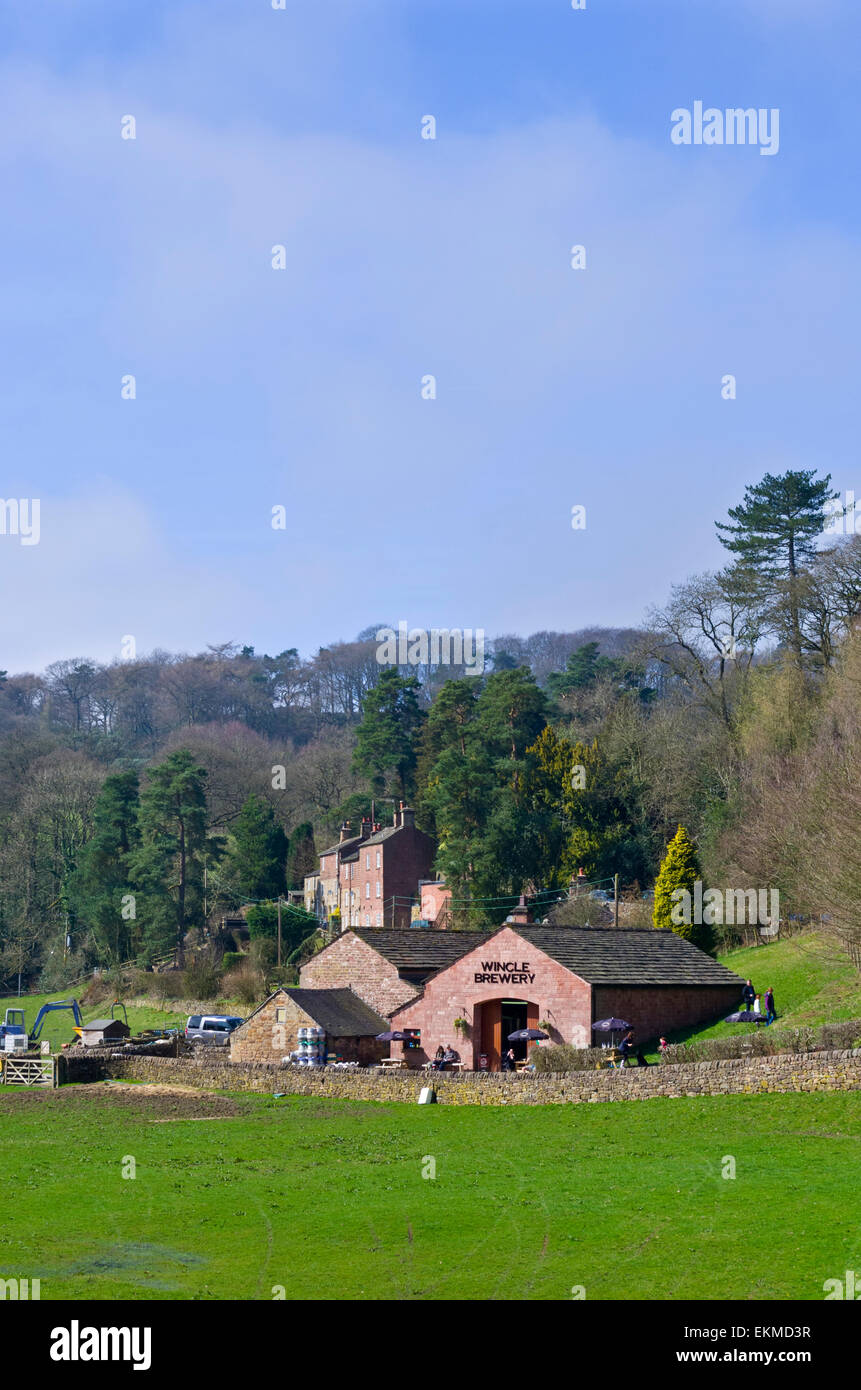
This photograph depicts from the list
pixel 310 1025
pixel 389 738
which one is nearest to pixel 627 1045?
pixel 310 1025

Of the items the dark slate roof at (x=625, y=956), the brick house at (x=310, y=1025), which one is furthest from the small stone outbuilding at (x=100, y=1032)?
the dark slate roof at (x=625, y=956)

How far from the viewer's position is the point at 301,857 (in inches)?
3816

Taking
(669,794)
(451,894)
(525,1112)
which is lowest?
(525,1112)

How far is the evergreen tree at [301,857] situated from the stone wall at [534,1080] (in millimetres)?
47547

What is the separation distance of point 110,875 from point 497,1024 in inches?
2006

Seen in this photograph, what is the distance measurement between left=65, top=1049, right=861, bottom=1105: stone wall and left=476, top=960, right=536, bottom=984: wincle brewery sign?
6.79 m

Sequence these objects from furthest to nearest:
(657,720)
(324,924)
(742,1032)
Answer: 1. (324,924)
2. (657,720)
3. (742,1032)

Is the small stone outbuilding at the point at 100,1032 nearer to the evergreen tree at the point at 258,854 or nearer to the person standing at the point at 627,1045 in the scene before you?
the person standing at the point at 627,1045

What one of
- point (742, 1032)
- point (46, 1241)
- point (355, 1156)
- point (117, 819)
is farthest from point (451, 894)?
point (46, 1241)

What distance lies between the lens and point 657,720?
77.2 m

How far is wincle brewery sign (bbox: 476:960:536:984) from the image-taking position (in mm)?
45188

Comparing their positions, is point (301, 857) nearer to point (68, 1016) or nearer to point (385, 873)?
point (385, 873)
